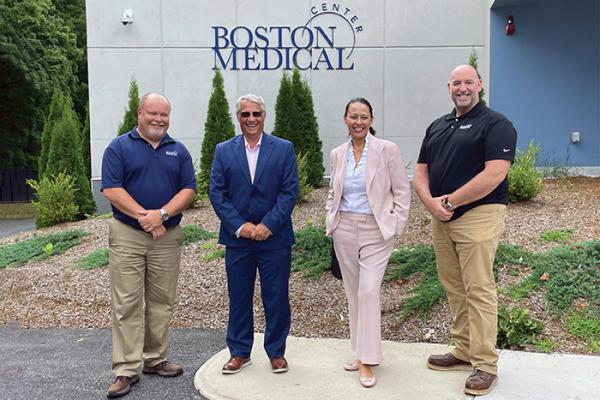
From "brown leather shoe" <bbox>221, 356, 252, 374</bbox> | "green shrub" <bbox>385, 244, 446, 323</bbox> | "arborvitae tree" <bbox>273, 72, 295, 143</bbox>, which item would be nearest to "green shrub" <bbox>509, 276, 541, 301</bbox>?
"green shrub" <bbox>385, 244, 446, 323</bbox>

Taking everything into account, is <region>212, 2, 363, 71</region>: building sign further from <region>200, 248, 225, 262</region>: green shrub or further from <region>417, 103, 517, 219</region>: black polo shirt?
<region>417, 103, 517, 219</region>: black polo shirt

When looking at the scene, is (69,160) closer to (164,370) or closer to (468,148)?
(164,370)

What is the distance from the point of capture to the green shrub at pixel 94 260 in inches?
278

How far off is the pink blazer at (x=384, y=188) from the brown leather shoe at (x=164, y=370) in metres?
1.55

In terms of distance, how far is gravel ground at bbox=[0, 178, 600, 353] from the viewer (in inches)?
202

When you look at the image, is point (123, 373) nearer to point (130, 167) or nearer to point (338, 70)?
point (130, 167)

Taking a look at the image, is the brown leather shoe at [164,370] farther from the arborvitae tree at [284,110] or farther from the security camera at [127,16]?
the security camera at [127,16]

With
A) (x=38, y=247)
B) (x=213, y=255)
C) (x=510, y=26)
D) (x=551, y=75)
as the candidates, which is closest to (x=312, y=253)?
(x=213, y=255)

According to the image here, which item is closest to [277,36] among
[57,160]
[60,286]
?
[57,160]

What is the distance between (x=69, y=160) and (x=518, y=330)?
904 centimetres

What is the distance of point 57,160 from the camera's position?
438 inches

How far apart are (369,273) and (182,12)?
30.0 feet

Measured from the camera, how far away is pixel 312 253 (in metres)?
6.63

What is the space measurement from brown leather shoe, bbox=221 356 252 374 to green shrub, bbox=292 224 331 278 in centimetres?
186
